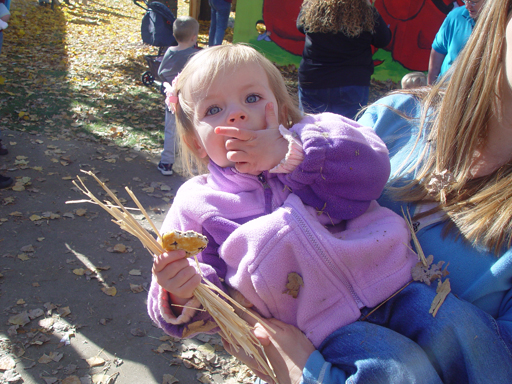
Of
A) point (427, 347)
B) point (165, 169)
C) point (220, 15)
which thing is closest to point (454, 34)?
point (165, 169)

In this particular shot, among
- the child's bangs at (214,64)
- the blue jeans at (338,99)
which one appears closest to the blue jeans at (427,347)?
the child's bangs at (214,64)

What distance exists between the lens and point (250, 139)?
4.99 feet

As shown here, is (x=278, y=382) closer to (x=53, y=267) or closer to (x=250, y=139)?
(x=250, y=139)

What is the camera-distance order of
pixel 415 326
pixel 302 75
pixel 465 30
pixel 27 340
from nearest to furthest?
pixel 415 326
pixel 27 340
pixel 465 30
pixel 302 75

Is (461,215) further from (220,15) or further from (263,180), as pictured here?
(220,15)

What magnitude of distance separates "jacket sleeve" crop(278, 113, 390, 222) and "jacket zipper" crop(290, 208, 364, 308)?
16cm

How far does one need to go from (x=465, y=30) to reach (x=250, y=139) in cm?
424

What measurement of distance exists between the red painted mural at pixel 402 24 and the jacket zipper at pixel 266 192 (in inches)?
386

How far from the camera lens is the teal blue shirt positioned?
4527 millimetres

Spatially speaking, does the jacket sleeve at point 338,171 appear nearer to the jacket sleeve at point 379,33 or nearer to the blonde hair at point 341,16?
the blonde hair at point 341,16

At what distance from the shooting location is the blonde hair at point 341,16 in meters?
4.20

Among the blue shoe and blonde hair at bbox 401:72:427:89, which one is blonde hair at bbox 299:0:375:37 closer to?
blonde hair at bbox 401:72:427:89

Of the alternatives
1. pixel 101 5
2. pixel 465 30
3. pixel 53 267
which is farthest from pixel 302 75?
pixel 101 5

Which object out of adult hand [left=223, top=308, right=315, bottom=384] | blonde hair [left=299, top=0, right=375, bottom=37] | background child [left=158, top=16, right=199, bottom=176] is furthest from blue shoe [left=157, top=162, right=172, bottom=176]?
adult hand [left=223, top=308, right=315, bottom=384]
